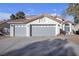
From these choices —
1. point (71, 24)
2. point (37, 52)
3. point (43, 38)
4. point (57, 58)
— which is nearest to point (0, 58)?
point (57, 58)

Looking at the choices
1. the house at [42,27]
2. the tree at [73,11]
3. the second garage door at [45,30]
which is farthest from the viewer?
the tree at [73,11]

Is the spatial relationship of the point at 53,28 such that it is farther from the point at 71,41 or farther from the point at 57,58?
the point at 57,58

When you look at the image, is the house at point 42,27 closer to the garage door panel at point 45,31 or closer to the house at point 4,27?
the garage door panel at point 45,31

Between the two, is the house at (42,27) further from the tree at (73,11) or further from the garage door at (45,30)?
the tree at (73,11)

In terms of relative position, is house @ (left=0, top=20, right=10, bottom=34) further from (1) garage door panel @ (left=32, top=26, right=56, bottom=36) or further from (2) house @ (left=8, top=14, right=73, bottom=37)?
(1) garage door panel @ (left=32, top=26, right=56, bottom=36)

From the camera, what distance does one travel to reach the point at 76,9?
49.8 ft

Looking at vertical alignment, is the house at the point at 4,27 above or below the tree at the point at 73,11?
below

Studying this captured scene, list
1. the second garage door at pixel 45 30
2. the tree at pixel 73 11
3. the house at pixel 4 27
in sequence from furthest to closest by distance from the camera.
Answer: the tree at pixel 73 11 → the second garage door at pixel 45 30 → the house at pixel 4 27

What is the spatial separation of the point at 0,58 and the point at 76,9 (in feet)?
29.7

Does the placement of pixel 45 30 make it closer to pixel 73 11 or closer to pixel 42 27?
pixel 42 27

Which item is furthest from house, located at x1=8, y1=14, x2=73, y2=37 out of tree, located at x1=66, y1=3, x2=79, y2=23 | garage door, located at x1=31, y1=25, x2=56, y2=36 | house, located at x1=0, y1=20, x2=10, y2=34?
tree, located at x1=66, y1=3, x2=79, y2=23

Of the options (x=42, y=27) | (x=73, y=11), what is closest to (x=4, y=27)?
(x=42, y=27)

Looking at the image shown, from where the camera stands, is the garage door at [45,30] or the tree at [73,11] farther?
the tree at [73,11]

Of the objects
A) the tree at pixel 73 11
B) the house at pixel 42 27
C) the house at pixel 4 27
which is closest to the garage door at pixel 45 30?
the house at pixel 42 27
